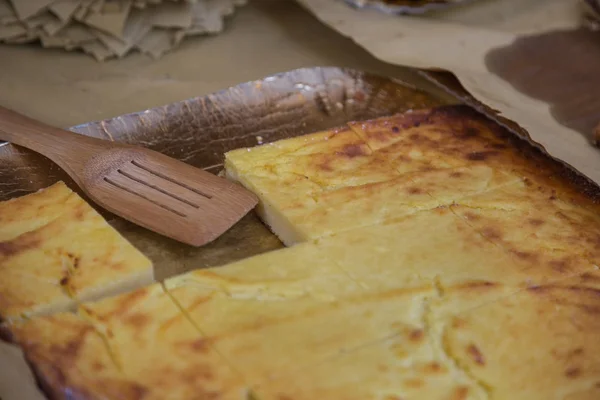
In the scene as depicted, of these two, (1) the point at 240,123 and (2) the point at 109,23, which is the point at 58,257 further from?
(2) the point at 109,23

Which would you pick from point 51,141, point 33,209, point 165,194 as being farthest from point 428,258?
point 51,141

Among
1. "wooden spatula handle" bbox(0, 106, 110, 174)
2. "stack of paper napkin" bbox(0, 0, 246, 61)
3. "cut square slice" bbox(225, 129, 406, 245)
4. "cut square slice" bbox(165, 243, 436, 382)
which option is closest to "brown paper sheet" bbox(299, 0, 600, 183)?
"stack of paper napkin" bbox(0, 0, 246, 61)

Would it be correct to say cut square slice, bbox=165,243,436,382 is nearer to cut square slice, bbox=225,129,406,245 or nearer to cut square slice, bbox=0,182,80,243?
cut square slice, bbox=225,129,406,245

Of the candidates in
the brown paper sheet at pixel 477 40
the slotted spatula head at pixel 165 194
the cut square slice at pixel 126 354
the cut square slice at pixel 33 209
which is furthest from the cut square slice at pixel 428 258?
the cut square slice at pixel 33 209

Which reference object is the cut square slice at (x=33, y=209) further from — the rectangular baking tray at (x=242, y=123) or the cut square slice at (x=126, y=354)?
the cut square slice at (x=126, y=354)

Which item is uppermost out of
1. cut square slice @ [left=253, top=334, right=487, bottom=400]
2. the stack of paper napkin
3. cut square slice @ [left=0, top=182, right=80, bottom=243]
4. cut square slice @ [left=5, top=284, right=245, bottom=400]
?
the stack of paper napkin

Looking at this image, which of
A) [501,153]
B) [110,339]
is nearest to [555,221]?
[501,153]

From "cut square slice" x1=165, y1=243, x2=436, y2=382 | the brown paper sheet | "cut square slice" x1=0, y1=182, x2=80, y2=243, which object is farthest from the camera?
the brown paper sheet
